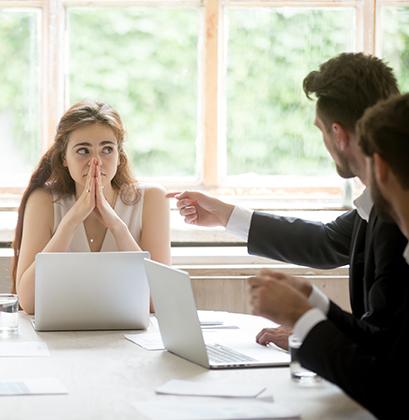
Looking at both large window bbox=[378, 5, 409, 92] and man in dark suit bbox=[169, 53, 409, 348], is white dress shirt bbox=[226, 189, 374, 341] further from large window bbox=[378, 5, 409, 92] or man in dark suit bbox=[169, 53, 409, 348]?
large window bbox=[378, 5, 409, 92]

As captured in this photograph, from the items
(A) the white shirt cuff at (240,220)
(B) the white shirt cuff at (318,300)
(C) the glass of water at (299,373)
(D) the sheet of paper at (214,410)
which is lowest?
(D) the sheet of paper at (214,410)

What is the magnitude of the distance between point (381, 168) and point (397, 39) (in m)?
2.59

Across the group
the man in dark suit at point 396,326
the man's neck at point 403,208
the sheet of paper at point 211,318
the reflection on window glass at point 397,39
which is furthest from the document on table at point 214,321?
the reflection on window glass at point 397,39

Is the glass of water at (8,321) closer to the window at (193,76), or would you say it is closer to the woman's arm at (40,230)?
the woman's arm at (40,230)

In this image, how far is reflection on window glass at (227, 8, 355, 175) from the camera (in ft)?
14.3

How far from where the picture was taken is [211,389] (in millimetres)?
2098

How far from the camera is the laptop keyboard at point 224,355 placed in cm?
240

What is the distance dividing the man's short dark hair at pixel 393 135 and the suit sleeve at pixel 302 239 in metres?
1.20

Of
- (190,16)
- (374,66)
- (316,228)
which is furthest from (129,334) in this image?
(190,16)

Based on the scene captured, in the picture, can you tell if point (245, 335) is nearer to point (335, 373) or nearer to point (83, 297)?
point (83, 297)

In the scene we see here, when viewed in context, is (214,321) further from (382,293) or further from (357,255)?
(382,293)

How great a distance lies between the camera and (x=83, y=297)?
2875mm

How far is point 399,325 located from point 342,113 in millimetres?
686

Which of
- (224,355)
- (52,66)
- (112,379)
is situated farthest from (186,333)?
(52,66)
